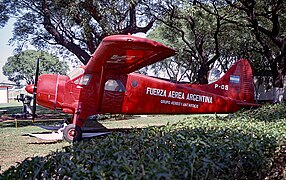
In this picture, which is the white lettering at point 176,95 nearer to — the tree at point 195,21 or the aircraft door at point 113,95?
the aircraft door at point 113,95

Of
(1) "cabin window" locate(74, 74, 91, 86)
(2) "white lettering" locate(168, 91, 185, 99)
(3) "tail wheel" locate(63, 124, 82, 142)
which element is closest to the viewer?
(3) "tail wheel" locate(63, 124, 82, 142)

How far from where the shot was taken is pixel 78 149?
114 inches

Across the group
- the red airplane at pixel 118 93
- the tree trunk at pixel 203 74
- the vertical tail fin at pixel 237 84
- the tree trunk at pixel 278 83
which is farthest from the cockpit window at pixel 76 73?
the tree trunk at pixel 203 74

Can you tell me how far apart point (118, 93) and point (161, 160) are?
718 cm

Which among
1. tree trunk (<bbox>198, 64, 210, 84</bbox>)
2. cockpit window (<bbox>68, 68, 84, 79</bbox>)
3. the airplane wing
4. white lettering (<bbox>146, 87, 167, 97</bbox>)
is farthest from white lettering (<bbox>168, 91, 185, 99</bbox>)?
tree trunk (<bbox>198, 64, 210, 84</bbox>)

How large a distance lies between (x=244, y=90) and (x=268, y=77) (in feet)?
64.9

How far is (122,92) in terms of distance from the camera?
956 centimetres

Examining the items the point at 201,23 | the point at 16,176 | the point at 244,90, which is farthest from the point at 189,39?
the point at 16,176

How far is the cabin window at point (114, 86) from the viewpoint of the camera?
9414 millimetres

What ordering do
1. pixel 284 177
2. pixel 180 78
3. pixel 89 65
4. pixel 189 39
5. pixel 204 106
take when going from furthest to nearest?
pixel 180 78
pixel 189 39
pixel 204 106
pixel 89 65
pixel 284 177

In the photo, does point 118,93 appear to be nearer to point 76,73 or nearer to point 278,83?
point 76,73

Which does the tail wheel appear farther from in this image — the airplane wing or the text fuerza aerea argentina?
the text fuerza aerea argentina

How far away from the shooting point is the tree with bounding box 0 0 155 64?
12.9m

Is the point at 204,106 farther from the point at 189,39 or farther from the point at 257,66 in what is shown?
the point at 257,66
